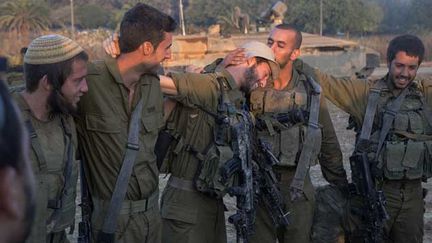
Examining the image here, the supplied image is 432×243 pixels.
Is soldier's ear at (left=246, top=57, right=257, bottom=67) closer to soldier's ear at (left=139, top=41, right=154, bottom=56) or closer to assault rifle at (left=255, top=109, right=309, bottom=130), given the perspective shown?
assault rifle at (left=255, top=109, right=309, bottom=130)

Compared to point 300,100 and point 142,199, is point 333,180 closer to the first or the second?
point 300,100

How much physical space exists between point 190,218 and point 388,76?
5.90 ft

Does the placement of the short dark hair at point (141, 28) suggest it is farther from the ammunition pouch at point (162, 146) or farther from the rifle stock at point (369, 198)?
the rifle stock at point (369, 198)

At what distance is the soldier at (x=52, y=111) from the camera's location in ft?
9.98

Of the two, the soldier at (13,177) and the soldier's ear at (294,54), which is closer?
the soldier at (13,177)

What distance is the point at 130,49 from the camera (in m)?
3.50

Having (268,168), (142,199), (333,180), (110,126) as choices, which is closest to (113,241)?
(142,199)

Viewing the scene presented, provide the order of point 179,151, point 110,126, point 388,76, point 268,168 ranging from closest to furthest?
point 110,126 < point 179,151 < point 268,168 < point 388,76

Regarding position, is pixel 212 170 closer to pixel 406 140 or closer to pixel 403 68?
pixel 406 140

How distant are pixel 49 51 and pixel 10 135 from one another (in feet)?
6.13

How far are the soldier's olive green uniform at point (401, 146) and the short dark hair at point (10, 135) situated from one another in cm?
361

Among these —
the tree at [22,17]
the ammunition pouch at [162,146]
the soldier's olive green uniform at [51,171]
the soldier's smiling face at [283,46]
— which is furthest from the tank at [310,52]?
the tree at [22,17]

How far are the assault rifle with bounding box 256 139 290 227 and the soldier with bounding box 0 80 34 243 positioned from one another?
10.2 ft

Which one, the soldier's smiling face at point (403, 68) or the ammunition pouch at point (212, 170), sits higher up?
the soldier's smiling face at point (403, 68)
